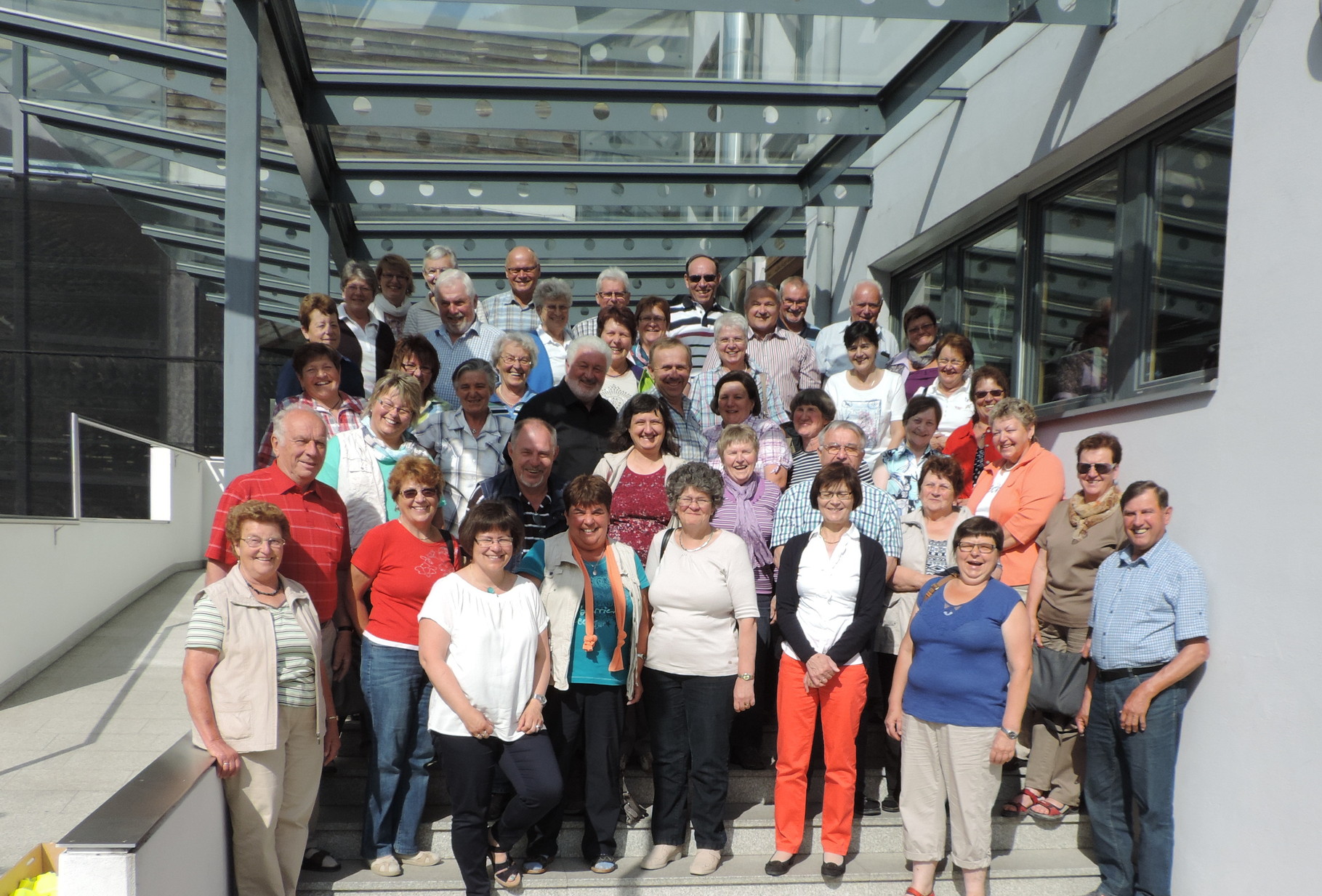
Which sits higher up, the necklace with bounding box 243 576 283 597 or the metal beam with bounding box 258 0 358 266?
the metal beam with bounding box 258 0 358 266

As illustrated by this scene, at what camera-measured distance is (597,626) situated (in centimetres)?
446

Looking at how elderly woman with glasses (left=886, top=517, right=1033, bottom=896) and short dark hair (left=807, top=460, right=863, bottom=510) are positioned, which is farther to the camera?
short dark hair (left=807, top=460, right=863, bottom=510)

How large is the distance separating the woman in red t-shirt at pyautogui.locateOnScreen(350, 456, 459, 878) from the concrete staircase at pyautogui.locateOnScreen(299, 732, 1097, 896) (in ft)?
0.89

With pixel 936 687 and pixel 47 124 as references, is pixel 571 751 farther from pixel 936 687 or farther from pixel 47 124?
pixel 47 124

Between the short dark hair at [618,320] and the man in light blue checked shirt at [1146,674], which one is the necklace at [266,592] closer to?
the short dark hair at [618,320]

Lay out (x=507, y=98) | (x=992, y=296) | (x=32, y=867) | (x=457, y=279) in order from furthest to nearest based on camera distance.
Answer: (x=992, y=296)
(x=507, y=98)
(x=457, y=279)
(x=32, y=867)

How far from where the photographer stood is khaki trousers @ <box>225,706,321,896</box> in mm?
3867

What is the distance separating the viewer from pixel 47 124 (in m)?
8.16

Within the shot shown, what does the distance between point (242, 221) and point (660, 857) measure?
3.55 meters

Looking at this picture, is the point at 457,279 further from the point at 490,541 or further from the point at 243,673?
the point at 243,673

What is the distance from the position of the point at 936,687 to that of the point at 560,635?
1.65m

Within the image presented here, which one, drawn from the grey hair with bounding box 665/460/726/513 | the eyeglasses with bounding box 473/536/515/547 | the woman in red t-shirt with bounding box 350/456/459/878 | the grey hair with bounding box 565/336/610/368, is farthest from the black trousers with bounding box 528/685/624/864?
the grey hair with bounding box 565/336/610/368

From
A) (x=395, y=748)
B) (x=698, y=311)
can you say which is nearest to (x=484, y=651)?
(x=395, y=748)

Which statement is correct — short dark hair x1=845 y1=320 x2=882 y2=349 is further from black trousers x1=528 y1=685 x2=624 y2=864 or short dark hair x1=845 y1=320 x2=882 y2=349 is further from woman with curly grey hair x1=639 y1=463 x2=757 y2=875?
black trousers x1=528 y1=685 x2=624 y2=864
